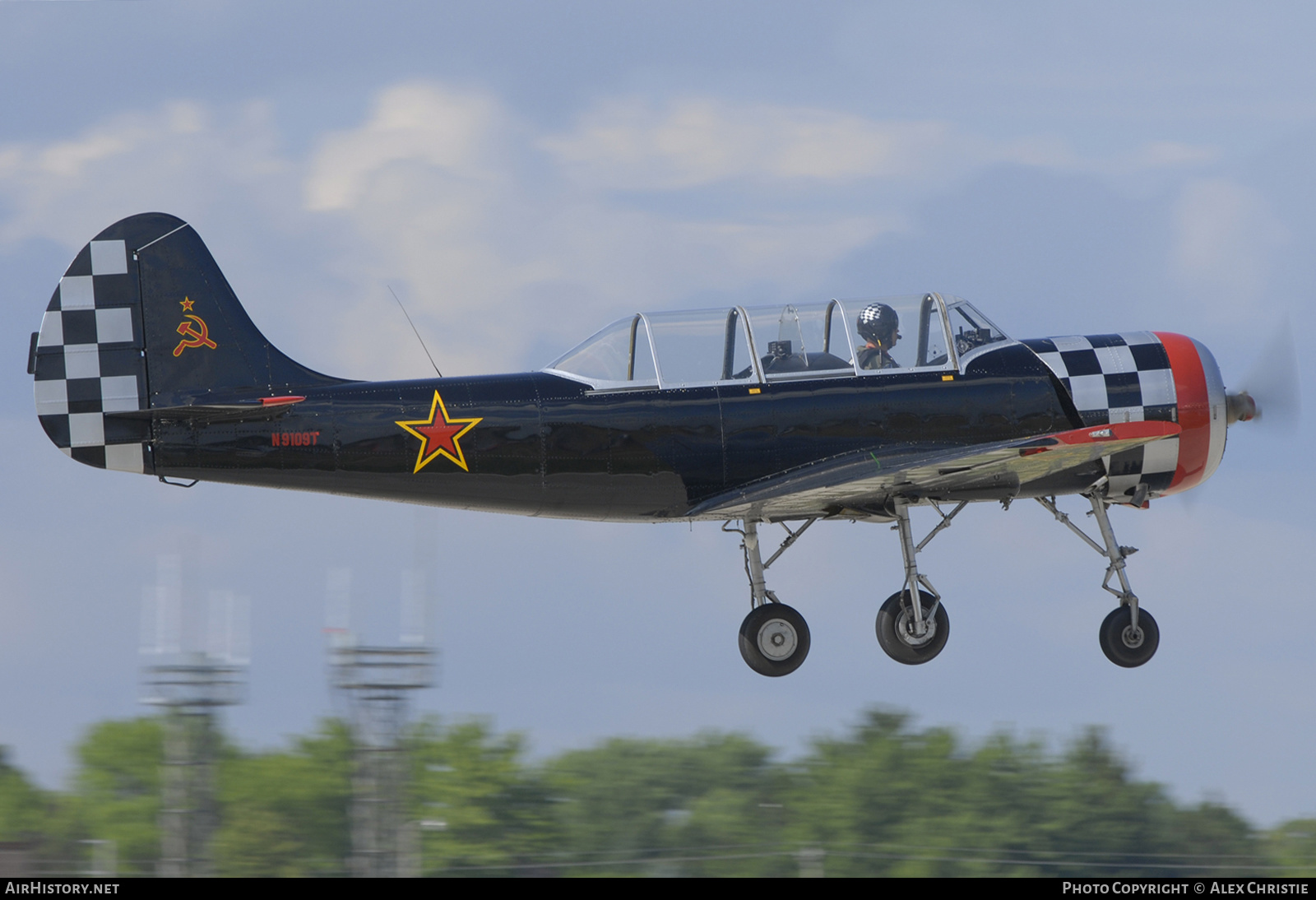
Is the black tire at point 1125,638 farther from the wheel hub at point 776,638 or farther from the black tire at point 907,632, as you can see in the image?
the wheel hub at point 776,638

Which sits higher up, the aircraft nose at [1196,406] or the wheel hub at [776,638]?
the aircraft nose at [1196,406]

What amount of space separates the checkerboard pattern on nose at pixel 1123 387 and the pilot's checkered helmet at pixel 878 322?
4.22 ft

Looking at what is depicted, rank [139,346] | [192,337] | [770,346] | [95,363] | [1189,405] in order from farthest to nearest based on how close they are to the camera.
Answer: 1. [1189,405]
2. [770,346]
3. [192,337]
4. [139,346]
5. [95,363]

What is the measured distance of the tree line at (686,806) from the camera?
1510 inches

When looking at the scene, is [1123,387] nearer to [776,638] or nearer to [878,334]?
[878,334]

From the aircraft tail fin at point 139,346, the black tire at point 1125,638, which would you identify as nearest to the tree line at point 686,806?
the black tire at point 1125,638

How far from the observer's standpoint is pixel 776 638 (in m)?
13.0

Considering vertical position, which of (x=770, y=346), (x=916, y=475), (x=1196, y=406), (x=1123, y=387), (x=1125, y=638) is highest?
(x=770, y=346)

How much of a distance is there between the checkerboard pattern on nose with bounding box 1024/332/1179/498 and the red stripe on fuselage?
0.20 ft

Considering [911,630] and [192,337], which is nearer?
[192,337]

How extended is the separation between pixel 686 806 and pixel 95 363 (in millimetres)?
31583

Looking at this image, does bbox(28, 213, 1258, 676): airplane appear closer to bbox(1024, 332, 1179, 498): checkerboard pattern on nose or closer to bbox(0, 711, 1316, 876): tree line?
bbox(1024, 332, 1179, 498): checkerboard pattern on nose

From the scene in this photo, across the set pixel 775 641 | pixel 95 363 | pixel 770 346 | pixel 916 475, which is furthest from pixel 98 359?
pixel 916 475
